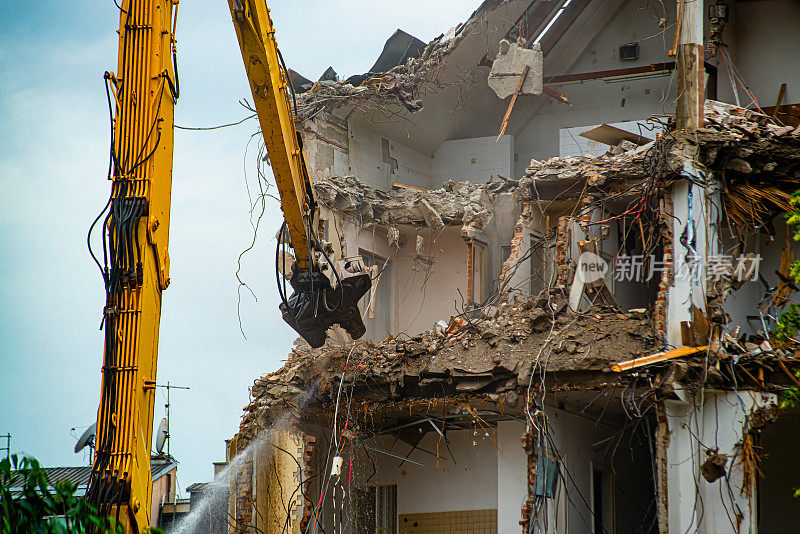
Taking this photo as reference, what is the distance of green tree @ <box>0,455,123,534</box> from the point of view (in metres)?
7.54

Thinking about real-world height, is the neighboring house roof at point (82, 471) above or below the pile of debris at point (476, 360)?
below

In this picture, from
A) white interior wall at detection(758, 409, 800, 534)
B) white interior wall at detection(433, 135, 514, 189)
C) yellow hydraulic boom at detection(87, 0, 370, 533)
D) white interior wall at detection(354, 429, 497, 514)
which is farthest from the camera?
white interior wall at detection(433, 135, 514, 189)

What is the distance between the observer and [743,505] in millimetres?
14477

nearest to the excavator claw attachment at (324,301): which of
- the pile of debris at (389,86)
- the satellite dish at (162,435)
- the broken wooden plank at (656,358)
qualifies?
the broken wooden plank at (656,358)

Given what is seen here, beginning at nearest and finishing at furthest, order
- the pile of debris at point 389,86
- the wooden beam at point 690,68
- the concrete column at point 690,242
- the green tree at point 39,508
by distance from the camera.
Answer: the green tree at point 39,508 → the concrete column at point 690,242 → the wooden beam at point 690,68 → the pile of debris at point 389,86

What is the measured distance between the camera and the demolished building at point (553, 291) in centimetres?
1521

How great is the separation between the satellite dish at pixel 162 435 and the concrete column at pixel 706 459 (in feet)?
37.1

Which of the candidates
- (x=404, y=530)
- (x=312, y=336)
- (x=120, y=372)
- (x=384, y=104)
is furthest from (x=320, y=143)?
(x=120, y=372)

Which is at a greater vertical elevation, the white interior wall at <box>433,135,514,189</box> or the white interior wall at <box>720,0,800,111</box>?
the white interior wall at <box>720,0,800,111</box>

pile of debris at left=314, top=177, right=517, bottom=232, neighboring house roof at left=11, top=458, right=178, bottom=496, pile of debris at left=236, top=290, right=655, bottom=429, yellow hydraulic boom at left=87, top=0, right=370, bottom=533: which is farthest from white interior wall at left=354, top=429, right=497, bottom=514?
yellow hydraulic boom at left=87, top=0, right=370, bottom=533

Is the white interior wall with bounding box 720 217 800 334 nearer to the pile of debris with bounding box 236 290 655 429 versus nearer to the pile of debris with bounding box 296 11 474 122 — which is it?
the pile of debris with bounding box 236 290 655 429

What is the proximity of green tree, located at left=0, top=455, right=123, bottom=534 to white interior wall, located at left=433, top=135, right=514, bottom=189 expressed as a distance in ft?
50.7

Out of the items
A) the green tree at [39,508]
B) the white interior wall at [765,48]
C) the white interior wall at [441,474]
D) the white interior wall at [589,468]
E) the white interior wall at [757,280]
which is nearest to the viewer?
the green tree at [39,508]

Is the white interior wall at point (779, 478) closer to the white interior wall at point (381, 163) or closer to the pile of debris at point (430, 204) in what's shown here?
the pile of debris at point (430, 204)
